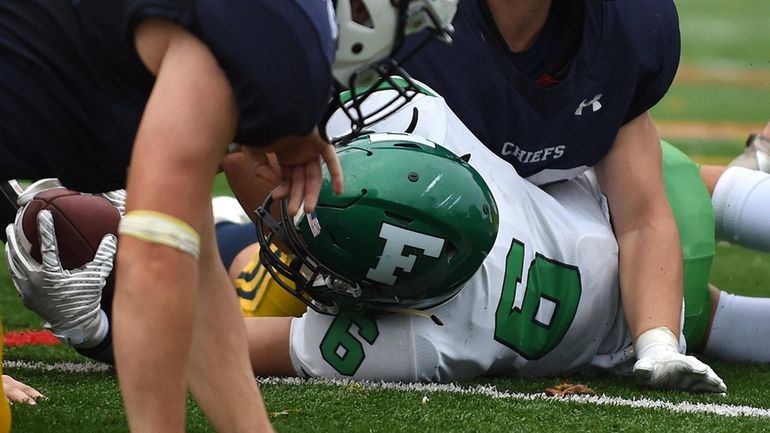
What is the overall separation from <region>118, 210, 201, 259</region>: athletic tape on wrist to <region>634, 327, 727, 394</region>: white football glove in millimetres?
1416

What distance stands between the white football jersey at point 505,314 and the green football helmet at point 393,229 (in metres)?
0.11

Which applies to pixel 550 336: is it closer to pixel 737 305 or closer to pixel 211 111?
pixel 737 305

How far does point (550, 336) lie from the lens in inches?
114

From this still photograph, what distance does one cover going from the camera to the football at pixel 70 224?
2.70 metres

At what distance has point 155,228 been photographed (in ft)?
5.24

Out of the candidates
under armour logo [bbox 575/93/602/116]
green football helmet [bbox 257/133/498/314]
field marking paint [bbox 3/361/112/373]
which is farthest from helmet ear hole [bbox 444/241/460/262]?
field marking paint [bbox 3/361/112/373]

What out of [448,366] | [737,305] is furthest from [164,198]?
[737,305]

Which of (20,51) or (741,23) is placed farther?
(741,23)

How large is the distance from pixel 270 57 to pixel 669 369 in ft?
4.63

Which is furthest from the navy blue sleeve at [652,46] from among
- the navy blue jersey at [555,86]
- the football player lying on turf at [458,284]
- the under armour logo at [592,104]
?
the football player lying on turf at [458,284]

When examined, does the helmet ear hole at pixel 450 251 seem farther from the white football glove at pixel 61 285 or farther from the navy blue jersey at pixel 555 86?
the white football glove at pixel 61 285

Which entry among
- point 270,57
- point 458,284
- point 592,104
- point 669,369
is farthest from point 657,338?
point 270,57

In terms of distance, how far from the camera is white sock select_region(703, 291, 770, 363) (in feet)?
10.7

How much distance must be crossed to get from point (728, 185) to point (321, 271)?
1339 mm
